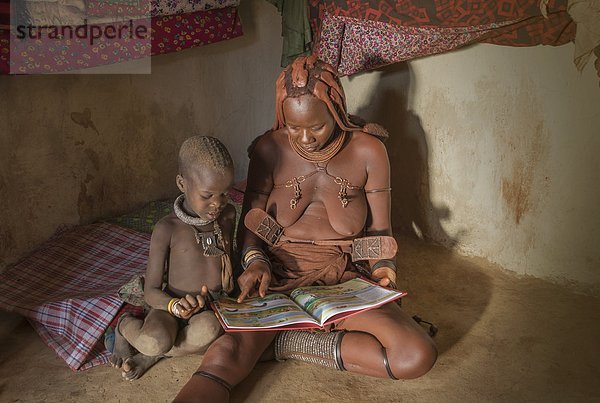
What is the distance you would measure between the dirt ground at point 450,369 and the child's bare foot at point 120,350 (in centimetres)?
6

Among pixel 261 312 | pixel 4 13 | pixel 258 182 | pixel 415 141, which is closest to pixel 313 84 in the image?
pixel 258 182

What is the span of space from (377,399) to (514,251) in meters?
1.48

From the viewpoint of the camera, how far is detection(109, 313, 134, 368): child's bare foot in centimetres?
240

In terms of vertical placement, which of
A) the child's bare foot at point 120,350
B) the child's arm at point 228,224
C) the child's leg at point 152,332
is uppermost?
the child's arm at point 228,224

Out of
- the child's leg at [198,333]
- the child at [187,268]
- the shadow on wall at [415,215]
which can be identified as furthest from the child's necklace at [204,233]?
the shadow on wall at [415,215]

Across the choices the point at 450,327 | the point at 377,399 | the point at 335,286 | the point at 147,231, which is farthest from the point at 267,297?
the point at 147,231

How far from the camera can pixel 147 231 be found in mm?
3713

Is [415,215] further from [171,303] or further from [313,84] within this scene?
[171,303]

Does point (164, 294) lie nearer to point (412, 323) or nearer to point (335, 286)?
point (335, 286)

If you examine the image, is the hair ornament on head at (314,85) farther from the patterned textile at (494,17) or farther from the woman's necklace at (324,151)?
the patterned textile at (494,17)

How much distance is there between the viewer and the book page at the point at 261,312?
219 centimetres

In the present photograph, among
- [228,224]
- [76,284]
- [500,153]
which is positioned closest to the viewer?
[228,224]

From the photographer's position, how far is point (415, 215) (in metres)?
3.81

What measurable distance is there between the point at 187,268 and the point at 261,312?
36 centimetres
